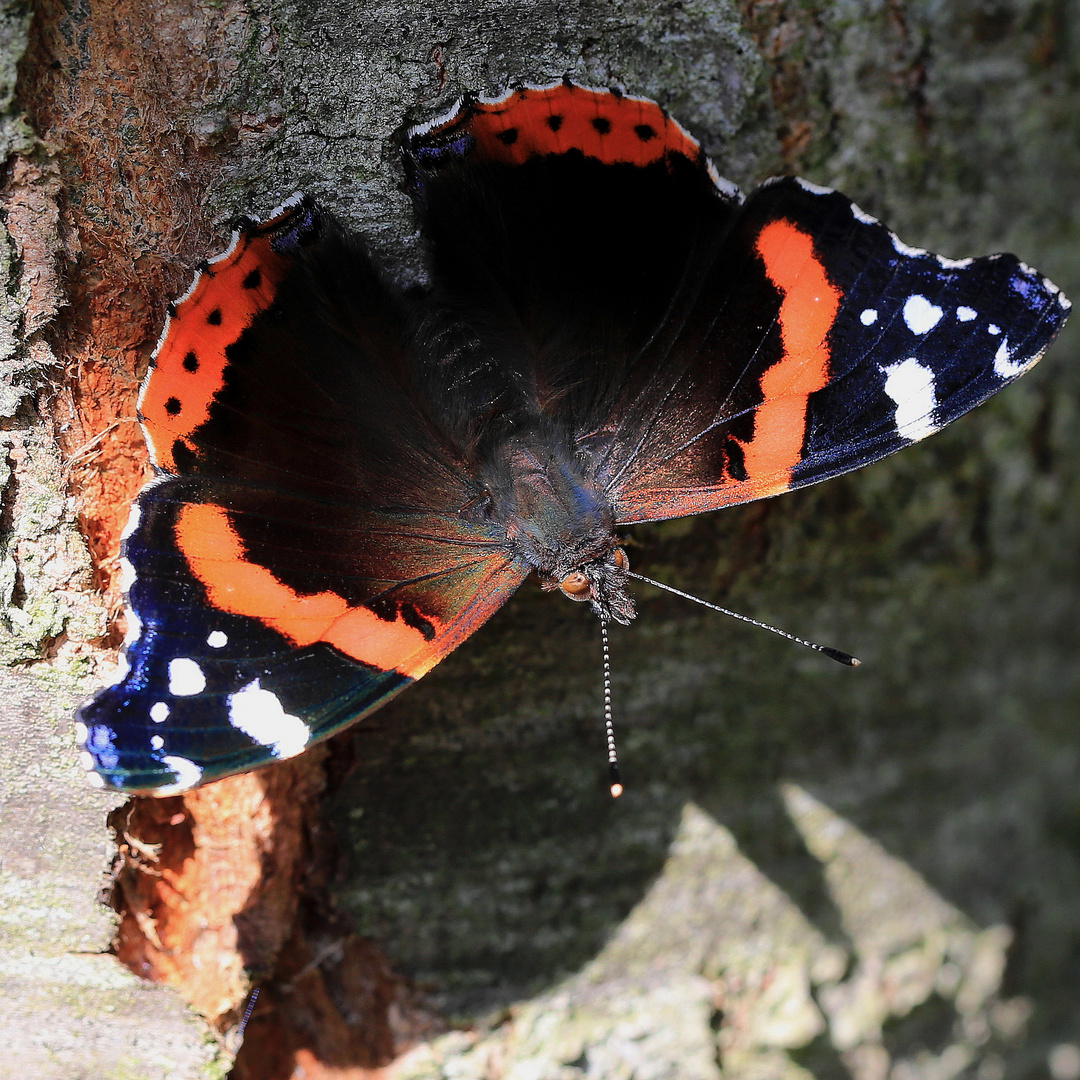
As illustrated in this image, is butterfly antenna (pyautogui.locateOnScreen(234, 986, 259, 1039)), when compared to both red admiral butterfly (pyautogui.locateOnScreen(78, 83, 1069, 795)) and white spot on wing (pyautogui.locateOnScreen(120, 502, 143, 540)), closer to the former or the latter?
red admiral butterfly (pyautogui.locateOnScreen(78, 83, 1069, 795))

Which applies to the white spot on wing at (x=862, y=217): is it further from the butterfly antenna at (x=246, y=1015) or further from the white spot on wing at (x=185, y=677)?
the butterfly antenna at (x=246, y=1015)

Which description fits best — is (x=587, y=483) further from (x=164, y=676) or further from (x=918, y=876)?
(x=918, y=876)

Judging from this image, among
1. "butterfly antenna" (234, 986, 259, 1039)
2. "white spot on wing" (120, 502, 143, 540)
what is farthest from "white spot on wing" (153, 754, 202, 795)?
"butterfly antenna" (234, 986, 259, 1039)

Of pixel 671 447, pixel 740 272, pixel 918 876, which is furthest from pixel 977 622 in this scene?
pixel 740 272

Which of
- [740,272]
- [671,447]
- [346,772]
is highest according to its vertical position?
[740,272]

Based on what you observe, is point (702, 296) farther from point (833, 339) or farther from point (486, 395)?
point (486, 395)

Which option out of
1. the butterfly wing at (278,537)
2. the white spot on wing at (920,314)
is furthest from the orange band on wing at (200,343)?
the white spot on wing at (920,314)

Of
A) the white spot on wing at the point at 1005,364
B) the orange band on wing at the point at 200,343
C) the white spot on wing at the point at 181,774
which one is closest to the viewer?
the white spot on wing at the point at 181,774
